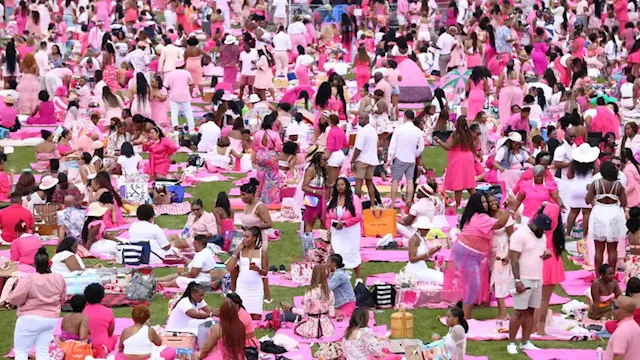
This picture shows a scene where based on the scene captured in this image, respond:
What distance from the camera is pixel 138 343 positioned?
14.9 metres

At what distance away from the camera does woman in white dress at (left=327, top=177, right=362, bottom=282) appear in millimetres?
17906

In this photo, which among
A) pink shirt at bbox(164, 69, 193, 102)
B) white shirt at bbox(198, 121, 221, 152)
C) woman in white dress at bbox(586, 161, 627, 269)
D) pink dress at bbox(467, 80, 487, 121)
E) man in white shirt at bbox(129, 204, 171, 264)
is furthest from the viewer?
pink shirt at bbox(164, 69, 193, 102)

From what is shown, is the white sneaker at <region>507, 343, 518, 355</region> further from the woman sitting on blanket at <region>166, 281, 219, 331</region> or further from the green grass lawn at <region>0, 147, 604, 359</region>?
the woman sitting on blanket at <region>166, 281, 219, 331</region>

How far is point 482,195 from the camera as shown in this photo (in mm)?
16547

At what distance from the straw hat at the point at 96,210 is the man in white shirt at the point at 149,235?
3.22 feet

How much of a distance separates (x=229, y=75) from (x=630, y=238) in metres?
14.5

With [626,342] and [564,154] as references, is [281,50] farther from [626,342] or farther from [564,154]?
[626,342]

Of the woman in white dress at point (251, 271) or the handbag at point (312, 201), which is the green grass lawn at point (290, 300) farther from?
the handbag at point (312, 201)

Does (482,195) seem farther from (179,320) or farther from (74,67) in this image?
(74,67)

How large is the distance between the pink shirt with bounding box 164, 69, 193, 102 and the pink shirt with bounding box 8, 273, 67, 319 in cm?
1253

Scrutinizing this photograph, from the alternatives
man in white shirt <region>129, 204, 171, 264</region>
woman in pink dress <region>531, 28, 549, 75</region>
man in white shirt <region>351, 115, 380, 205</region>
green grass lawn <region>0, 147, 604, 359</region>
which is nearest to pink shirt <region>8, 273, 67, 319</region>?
green grass lawn <region>0, 147, 604, 359</region>

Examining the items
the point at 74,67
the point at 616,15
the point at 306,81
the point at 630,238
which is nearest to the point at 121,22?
the point at 74,67

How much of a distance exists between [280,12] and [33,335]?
2424cm

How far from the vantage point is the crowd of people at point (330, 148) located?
1605cm
